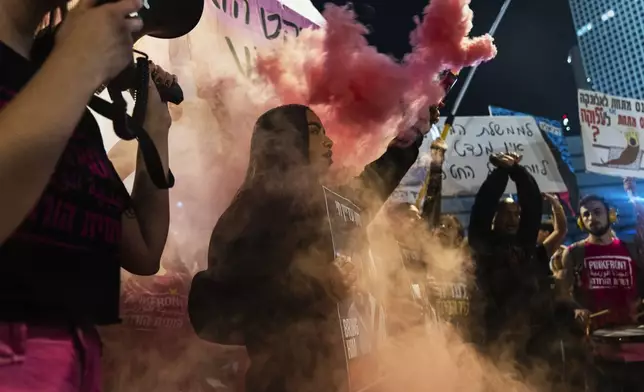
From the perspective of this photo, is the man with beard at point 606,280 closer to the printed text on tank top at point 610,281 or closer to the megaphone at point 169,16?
the printed text on tank top at point 610,281

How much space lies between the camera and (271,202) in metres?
1.41

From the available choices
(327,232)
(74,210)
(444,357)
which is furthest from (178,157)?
(444,357)

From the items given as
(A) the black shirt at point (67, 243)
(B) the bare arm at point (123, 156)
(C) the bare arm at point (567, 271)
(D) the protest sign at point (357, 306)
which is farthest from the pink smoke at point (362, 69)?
(C) the bare arm at point (567, 271)

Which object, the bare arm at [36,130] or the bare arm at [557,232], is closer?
the bare arm at [36,130]

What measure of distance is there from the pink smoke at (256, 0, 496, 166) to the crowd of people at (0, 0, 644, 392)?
0.13 metres

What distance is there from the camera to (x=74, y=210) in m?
0.78

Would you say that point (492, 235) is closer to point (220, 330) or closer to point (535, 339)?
point (535, 339)

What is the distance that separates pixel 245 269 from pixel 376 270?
19.1 inches

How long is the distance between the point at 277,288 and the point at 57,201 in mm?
678

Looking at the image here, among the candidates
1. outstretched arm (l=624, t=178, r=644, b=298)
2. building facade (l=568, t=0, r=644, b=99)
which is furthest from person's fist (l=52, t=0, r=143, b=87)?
building facade (l=568, t=0, r=644, b=99)

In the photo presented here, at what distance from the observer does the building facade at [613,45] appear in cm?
1298

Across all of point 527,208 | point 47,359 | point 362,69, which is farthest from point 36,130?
point 527,208

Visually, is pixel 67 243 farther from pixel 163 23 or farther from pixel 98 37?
pixel 163 23

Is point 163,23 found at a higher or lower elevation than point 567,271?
higher
